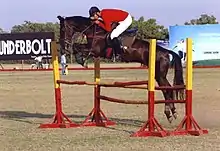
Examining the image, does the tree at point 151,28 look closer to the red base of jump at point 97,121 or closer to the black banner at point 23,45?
the black banner at point 23,45

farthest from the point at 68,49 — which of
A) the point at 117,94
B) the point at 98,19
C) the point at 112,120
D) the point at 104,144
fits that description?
the point at 117,94

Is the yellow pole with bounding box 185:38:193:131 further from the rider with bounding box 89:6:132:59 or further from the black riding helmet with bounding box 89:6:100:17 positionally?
the black riding helmet with bounding box 89:6:100:17

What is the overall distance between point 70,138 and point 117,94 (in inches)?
507

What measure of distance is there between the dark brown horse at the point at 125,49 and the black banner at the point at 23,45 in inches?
1506

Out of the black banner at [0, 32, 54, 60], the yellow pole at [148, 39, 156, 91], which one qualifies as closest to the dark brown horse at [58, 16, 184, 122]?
the yellow pole at [148, 39, 156, 91]

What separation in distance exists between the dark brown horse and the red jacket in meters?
0.18

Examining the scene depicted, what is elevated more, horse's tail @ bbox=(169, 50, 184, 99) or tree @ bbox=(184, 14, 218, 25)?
tree @ bbox=(184, 14, 218, 25)

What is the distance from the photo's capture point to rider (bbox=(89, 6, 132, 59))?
14570mm

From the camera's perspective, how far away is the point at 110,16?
14656mm

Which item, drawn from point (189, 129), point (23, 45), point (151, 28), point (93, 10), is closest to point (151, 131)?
point (189, 129)

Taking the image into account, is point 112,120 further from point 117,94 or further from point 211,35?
point 211,35

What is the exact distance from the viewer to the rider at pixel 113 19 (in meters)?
14.6

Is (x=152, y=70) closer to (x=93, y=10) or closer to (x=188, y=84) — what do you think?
(x=188, y=84)

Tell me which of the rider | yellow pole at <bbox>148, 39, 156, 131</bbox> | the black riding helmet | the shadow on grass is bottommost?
the shadow on grass
